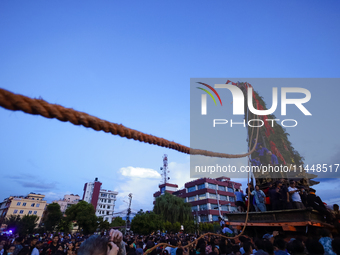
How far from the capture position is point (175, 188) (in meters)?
69.9

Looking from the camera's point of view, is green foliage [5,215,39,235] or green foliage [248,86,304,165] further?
green foliage [5,215,39,235]

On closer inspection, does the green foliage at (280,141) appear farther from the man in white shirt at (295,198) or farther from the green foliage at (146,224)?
the green foliage at (146,224)

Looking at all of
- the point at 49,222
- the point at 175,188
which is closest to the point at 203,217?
the point at 175,188

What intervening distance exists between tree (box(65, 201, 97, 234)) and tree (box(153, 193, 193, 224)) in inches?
522

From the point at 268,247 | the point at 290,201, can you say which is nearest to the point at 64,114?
the point at 268,247

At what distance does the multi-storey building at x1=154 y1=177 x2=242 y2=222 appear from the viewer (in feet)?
168

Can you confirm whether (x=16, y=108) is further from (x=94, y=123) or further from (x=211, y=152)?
(x=211, y=152)

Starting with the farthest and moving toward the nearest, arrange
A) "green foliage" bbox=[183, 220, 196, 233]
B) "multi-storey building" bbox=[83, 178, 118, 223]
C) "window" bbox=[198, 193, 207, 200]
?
"multi-storey building" bbox=[83, 178, 118, 223] → "window" bbox=[198, 193, 207, 200] → "green foliage" bbox=[183, 220, 196, 233]

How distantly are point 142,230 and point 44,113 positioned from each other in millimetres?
31633

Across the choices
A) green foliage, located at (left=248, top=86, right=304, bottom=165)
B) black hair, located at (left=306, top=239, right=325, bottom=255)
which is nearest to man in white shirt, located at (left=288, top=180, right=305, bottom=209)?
black hair, located at (left=306, top=239, right=325, bottom=255)

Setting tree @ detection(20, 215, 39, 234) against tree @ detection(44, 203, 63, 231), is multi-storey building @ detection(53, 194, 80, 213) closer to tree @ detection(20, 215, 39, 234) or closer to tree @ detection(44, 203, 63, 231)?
tree @ detection(44, 203, 63, 231)

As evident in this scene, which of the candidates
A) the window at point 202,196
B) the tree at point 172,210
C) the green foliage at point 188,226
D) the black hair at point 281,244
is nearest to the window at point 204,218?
the window at point 202,196

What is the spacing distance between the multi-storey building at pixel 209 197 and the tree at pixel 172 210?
43.7ft

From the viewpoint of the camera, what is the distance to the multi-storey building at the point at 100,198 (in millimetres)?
75438
